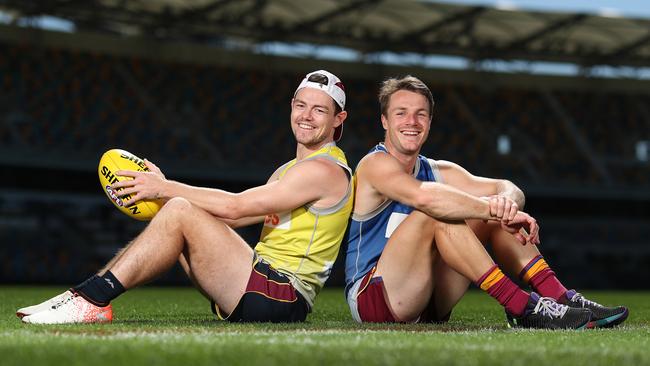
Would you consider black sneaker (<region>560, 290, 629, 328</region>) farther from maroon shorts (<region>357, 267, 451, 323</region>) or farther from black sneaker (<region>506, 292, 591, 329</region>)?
maroon shorts (<region>357, 267, 451, 323</region>)

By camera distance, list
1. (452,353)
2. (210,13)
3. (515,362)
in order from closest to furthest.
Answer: (515,362)
(452,353)
(210,13)

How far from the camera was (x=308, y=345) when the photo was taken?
4508mm

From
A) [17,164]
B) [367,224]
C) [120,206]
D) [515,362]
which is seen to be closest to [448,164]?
[367,224]

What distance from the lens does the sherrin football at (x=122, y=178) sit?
19.3ft

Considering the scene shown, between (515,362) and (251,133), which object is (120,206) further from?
(251,133)

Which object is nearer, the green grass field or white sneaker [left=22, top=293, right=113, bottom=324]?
the green grass field

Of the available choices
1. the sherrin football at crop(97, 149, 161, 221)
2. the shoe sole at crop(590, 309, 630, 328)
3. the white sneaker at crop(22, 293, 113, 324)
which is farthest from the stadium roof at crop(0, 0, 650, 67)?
the shoe sole at crop(590, 309, 630, 328)

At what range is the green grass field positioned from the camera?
3.93m

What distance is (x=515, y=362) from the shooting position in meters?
3.96

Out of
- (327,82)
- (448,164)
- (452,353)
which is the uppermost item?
(327,82)

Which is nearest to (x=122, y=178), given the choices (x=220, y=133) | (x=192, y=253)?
(x=192, y=253)

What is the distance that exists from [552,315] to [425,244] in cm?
84

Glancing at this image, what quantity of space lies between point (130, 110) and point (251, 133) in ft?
11.9

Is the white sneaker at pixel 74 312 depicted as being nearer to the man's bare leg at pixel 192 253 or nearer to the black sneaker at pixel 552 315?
the man's bare leg at pixel 192 253
